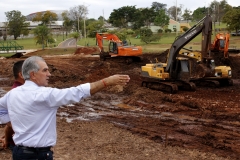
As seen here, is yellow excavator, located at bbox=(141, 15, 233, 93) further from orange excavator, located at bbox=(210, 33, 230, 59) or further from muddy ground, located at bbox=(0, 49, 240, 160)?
orange excavator, located at bbox=(210, 33, 230, 59)

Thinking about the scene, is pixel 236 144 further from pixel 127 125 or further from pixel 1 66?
pixel 1 66

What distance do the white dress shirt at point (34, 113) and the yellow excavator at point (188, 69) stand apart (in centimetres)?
1225

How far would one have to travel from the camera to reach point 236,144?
8.30m

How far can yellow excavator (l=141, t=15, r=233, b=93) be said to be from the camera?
15794 mm

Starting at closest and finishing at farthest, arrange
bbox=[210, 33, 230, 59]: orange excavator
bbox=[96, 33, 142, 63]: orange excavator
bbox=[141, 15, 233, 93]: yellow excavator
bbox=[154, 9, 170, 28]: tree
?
bbox=[141, 15, 233, 93]: yellow excavator
bbox=[210, 33, 230, 59]: orange excavator
bbox=[96, 33, 142, 63]: orange excavator
bbox=[154, 9, 170, 28]: tree

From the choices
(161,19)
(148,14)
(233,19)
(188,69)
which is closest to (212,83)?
(188,69)

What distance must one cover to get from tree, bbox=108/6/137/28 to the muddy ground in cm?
6760

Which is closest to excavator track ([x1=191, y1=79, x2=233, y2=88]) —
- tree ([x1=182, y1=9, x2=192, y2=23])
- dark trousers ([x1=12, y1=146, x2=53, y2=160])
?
dark trousers ([x1=12, y1=146, x2=53, y2=160])

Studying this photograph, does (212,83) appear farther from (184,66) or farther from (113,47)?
(113,47)

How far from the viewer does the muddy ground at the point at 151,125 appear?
24.8 ft

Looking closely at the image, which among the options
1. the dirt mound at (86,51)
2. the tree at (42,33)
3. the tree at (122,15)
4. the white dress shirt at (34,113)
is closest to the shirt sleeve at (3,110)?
the white dress shirt at (34,113)

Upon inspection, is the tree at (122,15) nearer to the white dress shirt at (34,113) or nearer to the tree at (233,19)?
the tree at (233,19)

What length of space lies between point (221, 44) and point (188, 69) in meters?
8.18

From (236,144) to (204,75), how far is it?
27.6 ft
